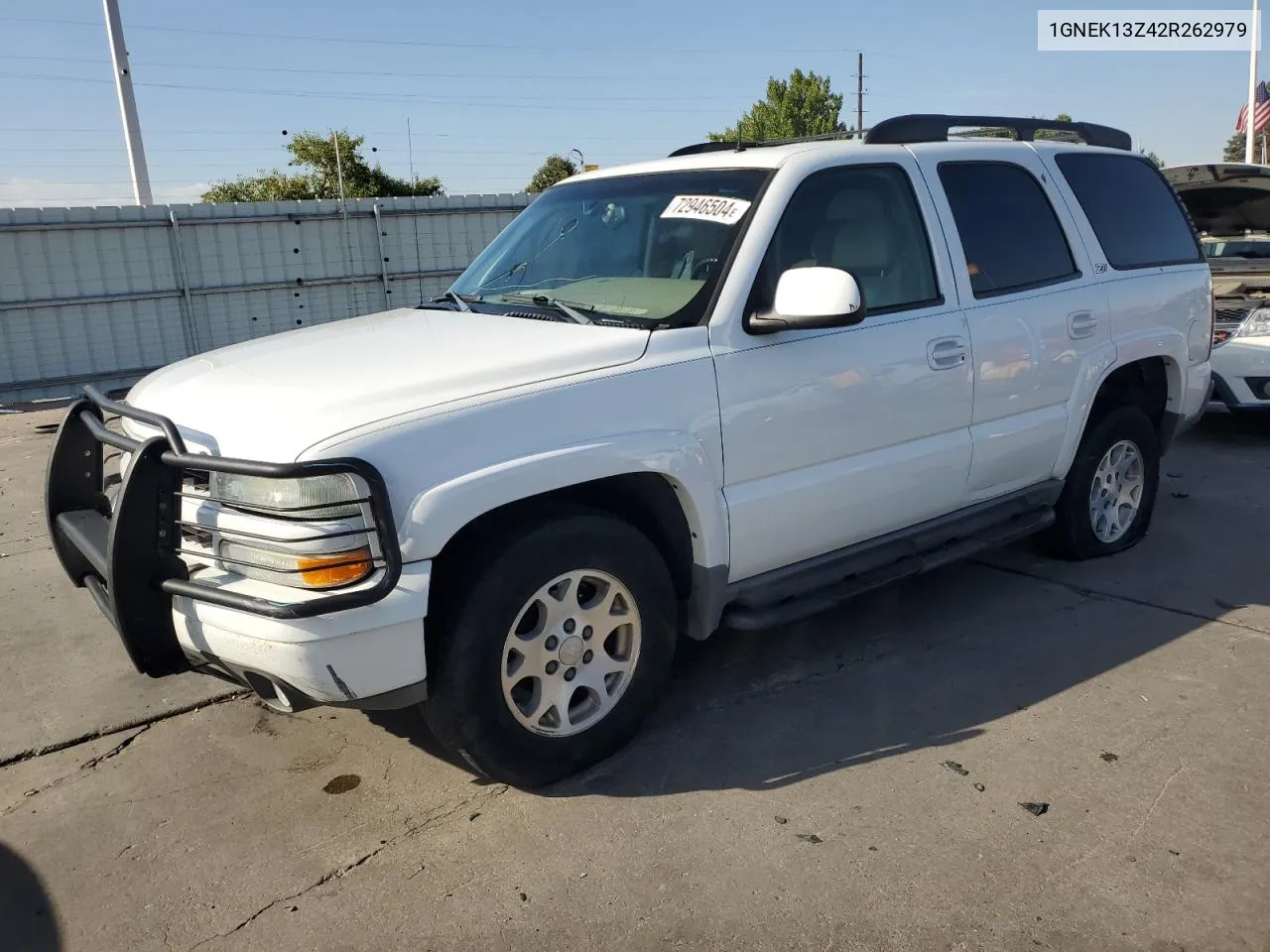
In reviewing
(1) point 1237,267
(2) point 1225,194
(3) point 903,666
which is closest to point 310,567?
(3) point 903,666

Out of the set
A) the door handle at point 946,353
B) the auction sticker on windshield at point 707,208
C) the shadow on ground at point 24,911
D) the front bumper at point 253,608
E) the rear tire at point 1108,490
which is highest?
the auction sticker on windshield at point 707,208

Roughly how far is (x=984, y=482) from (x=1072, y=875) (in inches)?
75.5

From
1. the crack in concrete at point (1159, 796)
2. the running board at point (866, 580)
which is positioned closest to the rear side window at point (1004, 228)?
the running board at point (866, 580)

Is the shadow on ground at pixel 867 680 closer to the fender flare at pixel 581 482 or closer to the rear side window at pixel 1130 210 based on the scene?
the fender flare at pixel 581 482

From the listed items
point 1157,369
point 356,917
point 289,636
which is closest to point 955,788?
point 356,917

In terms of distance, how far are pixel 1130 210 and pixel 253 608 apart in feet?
14.8

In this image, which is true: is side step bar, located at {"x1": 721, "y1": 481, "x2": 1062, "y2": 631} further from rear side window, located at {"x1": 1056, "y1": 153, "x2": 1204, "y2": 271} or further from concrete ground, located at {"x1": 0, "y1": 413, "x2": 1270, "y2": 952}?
rear side window, located at {"x1": 1056, "y1": 153, "x2": 1204, "y2": 271}

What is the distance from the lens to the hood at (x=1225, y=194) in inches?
306

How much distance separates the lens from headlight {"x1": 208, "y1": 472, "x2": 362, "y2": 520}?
8.79ft

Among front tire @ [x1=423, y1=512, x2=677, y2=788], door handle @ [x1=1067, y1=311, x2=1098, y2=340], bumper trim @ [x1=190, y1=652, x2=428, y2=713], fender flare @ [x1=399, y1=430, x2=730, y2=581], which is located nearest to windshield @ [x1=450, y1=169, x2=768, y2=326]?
fender flare @ [x1=399, y1=430, x2=730, y2=581]

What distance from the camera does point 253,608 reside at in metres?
2.71

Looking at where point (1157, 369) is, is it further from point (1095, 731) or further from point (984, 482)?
point (1095, 731)

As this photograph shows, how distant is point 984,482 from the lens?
172 inches

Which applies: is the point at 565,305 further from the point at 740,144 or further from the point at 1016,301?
the point at 1016,301
